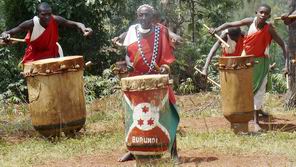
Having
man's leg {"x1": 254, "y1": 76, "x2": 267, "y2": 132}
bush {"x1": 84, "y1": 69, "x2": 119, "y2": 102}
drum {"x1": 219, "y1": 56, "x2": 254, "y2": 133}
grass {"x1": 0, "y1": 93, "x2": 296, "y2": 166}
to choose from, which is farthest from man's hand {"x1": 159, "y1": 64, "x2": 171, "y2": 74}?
bush {"x1": 84, "y1": 69, "x2": 119, "y2": 102}

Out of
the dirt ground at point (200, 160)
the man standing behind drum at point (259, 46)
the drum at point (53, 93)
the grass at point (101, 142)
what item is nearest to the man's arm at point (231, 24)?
the man standing behind drum at point (259, 46)

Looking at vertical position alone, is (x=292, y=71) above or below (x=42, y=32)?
below

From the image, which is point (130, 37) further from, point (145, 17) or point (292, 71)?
point (292, 71)

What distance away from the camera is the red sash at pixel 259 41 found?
25.0 ft

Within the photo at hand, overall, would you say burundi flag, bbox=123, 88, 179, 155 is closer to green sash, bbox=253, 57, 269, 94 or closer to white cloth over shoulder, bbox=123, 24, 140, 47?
white cloth over shoulder, bbox=123, 24, 140, 47

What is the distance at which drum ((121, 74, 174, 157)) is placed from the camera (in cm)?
480

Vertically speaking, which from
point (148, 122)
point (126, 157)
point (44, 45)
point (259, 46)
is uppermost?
point (44, 45)

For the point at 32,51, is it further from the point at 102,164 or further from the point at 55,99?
the point at 102,164

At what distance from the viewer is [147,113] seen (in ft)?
15.8

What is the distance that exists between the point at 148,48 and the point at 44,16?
247 cm

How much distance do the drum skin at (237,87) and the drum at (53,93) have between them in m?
1.82

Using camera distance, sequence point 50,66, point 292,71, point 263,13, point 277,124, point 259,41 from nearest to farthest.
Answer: point 50,66 < point 263,13 < point 259,41 < point 277,124 < point 292,71

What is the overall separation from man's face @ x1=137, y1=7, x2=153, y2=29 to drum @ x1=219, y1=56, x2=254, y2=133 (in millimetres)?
1831

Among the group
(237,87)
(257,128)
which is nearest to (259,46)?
(237,87)
